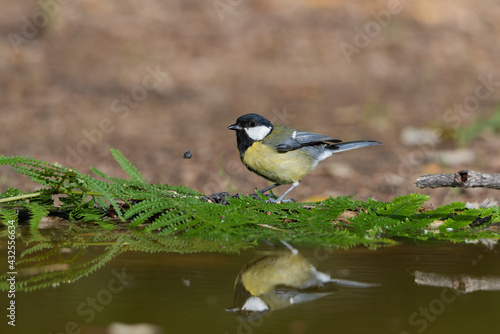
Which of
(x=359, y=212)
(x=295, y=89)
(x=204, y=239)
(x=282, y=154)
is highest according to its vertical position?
(x=295, y=89)

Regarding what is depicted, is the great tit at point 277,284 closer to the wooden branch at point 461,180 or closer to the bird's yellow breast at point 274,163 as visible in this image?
the wooden branch at point 461,180

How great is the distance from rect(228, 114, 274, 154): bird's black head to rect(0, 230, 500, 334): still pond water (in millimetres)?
2044

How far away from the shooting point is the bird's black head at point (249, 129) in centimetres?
429

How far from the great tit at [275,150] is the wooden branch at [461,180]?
1.26m

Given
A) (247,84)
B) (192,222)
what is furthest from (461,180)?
(247,84)

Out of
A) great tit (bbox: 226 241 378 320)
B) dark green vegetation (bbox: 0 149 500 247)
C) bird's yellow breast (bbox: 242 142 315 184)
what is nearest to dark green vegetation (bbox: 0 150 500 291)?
dark green vegetation (bbox: 0 149 500 247)

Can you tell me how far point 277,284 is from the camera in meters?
1.89

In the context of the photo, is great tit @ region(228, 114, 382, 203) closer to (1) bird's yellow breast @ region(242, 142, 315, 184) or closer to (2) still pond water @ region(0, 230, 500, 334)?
(1) bird's yellow breast @ region(242, 142, 315, 184)

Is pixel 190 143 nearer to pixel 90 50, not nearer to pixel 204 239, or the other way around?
pixel 90 50

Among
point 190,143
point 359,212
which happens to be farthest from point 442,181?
point 190,143

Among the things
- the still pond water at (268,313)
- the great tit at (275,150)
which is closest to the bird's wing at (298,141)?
the great tit at (275,150)

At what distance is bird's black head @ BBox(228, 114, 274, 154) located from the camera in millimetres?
4285

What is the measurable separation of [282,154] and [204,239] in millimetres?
1869

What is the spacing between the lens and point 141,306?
1.64 meters
